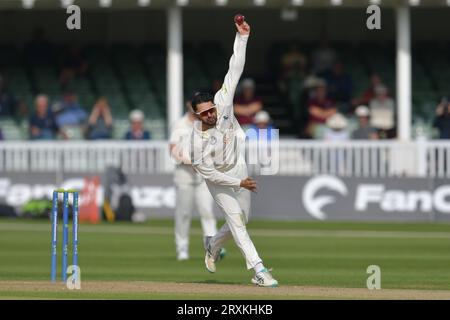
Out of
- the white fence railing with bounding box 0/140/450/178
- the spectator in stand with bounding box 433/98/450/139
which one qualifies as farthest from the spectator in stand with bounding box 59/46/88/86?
the spectator in stand with bounding box 433/98/450/139

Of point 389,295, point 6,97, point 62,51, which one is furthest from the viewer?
point 62,51

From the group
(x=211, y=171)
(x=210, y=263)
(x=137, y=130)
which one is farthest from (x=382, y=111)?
(x=211, y=171)

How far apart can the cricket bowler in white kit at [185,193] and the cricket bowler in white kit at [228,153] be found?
4.70 m

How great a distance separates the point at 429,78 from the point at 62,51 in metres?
9.15

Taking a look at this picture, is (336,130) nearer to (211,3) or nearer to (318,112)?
(318,112)

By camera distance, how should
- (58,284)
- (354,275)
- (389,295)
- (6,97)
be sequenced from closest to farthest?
(389,295)
(58,284)
(354,275)
(6,97)

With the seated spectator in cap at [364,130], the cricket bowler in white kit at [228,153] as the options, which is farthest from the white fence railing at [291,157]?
the cricket bowler in white kit at [228,153]

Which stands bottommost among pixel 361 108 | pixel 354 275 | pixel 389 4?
pixel 354 275

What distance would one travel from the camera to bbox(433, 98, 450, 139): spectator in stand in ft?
102

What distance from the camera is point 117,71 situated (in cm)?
3638

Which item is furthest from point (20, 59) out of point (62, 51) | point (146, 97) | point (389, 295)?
point (389, 295)

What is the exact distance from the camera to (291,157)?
3109 centimetres

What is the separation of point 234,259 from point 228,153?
599 centimetres

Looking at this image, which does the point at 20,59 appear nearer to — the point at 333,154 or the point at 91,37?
the point at 91,37
